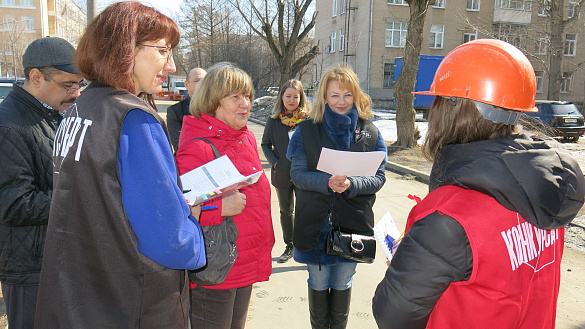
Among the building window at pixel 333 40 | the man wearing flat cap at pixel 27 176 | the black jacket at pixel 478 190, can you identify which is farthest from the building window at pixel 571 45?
the man wearing flat cap at pixel 27 176

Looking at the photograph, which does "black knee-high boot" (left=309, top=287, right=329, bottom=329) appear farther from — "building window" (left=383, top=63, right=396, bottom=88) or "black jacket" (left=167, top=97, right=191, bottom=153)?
"building window" (left=383, top=63, right=396, bottom=88)

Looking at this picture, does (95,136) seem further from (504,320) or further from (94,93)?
(504,320)

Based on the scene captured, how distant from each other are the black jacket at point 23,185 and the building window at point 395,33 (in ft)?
107

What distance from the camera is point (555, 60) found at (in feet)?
69.5

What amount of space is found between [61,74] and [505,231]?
91.1 inches

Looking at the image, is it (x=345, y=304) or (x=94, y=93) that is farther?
(x=345, y=304)

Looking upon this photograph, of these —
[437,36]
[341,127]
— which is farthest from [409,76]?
[437,36]

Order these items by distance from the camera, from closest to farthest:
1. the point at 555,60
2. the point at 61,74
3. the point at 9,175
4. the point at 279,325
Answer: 1. the point at 9,175
2. the point at 61,74
3. the point at 279,325
4. the point at 555,60

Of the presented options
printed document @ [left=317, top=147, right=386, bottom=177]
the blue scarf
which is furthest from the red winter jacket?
the blue scarf

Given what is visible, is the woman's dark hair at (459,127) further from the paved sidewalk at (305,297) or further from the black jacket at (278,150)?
the black jacket at (278,150)

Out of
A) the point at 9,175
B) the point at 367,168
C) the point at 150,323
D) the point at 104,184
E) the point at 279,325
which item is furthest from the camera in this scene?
the point at 279,325

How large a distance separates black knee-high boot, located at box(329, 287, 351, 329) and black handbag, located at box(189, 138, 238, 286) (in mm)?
1193

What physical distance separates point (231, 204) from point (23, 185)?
1001 millimetres

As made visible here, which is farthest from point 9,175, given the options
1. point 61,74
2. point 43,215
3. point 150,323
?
point 150,323
